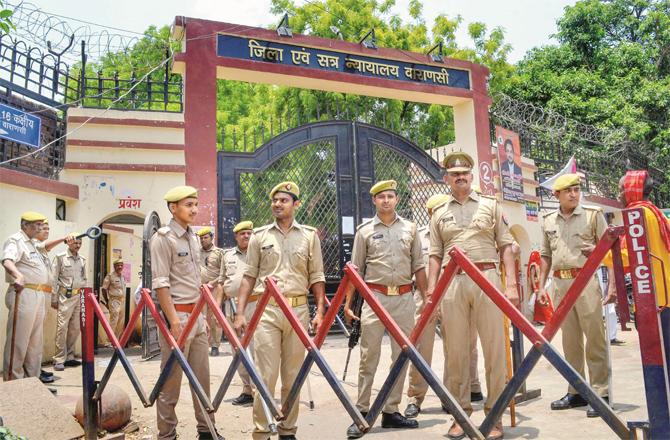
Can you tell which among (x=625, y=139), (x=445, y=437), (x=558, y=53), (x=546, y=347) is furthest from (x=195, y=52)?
(x=558, y=53)

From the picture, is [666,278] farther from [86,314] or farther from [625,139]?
[625,139]

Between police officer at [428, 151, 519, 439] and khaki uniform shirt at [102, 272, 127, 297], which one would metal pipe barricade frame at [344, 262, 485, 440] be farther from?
khaki uniform shirt at [102, 272, 127, 297]

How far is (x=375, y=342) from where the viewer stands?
4.30m

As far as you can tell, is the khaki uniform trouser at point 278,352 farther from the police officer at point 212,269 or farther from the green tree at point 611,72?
the green tree at point 611,72

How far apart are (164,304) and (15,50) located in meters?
5.33

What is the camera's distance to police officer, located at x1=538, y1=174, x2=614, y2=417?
4414 millimetres

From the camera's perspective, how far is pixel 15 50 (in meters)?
7.36

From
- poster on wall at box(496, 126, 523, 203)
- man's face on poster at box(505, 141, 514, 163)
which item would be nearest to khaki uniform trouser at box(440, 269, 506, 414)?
poster on wall at box(496, 126, 523, 203)

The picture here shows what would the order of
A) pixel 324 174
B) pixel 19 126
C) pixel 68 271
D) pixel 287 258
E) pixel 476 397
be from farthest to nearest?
1. pixel 324 174
2. pixel 68 271
3. pixel 19 126
4. pixel 476 397
5. pixel 287 258

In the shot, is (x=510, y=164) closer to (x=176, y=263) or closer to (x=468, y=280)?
(x=468, y=280)

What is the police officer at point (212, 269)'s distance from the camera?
6918 mm

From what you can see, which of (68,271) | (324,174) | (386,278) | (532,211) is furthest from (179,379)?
(532,211)

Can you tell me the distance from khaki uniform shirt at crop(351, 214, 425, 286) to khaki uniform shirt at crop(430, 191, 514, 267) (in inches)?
14.6

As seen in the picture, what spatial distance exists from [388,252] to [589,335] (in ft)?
5.62
